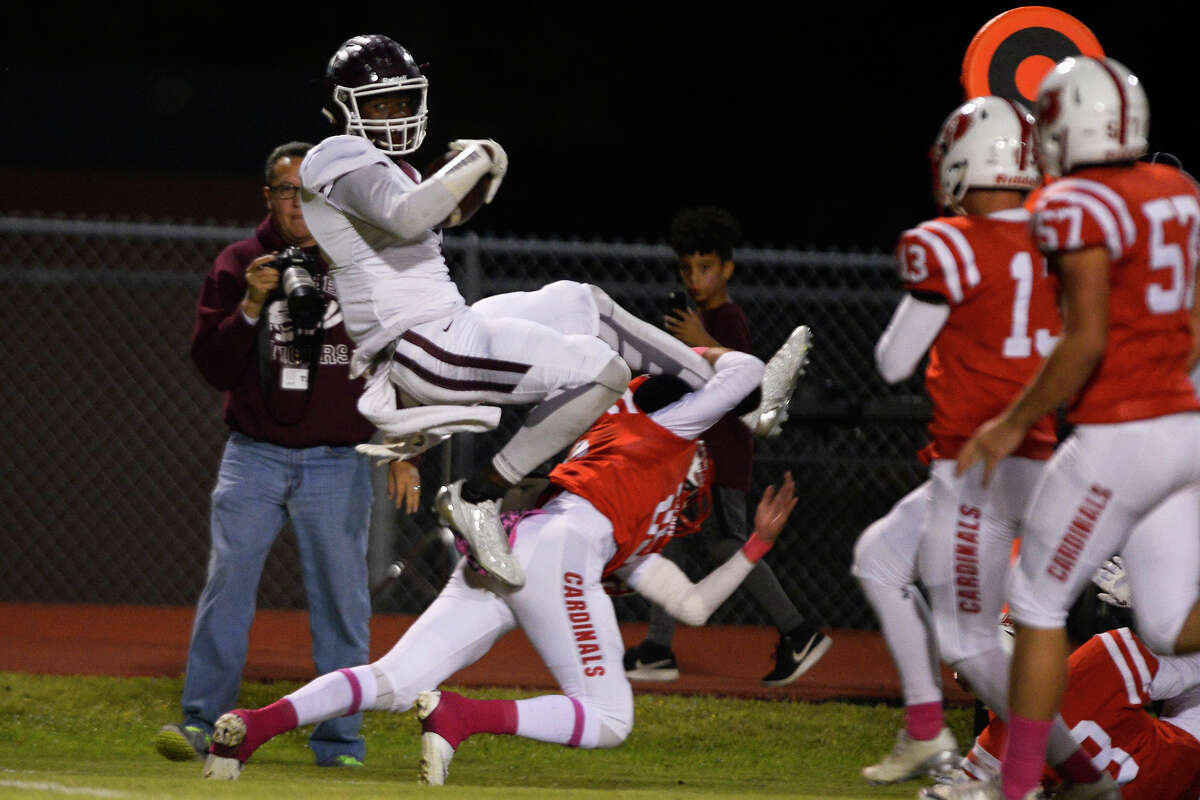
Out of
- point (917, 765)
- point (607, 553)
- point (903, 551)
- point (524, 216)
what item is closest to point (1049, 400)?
point (903, 551)

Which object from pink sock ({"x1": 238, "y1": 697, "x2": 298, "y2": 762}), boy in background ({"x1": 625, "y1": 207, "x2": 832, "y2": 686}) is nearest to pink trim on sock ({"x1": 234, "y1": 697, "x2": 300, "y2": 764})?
pink sock ({"x1": 238, "y1": 697, "x2": 298, "y2": 762})

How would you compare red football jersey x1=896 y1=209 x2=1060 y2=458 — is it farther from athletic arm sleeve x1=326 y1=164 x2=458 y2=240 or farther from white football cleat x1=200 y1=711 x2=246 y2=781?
white football cleat x1=200 y1=711 x2=246 y2=781

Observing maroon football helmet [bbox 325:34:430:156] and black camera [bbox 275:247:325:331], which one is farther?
black camera [bbox 275:247:325:331]

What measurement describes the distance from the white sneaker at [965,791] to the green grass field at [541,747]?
0.43m

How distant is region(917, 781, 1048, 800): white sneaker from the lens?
396cm

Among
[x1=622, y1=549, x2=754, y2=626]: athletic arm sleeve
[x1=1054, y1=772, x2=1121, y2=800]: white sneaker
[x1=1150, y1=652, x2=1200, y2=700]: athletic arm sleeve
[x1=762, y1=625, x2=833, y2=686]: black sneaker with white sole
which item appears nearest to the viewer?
[x1=1054, y1=772, x2=1121, y2=800]: white sneaker

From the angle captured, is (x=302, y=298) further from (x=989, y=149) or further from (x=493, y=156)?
(x=989, y=149)

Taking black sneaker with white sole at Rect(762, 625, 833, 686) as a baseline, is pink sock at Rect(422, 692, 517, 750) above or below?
above

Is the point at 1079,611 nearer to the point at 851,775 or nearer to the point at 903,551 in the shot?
the point at 851,775

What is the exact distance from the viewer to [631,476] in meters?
4.60

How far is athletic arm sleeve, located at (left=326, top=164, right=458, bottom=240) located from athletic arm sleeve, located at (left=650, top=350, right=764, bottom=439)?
3.03 ft

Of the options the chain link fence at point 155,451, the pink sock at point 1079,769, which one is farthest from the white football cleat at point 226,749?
the chain link fence at point 155,451

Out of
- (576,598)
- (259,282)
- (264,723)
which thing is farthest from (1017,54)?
(264,723)

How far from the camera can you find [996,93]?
5332 millimetres
